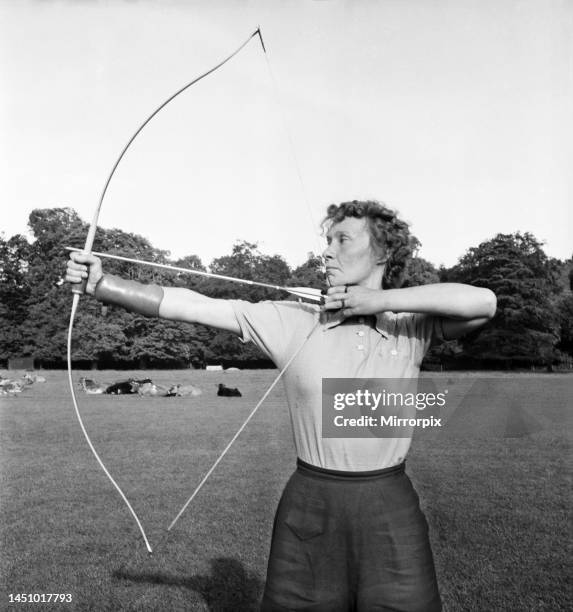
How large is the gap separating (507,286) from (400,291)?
33299 millimetres

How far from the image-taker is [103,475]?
595 centimetres

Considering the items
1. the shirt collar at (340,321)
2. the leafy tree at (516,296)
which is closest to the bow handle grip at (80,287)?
the shirt collar at (340,321)

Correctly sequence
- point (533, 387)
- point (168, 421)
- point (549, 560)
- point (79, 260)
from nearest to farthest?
point (79, 260)
point (549, 560)
point (168, 421)
point (533, 387)

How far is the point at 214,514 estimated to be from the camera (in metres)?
4.64

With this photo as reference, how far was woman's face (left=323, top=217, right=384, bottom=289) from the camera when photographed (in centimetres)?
186

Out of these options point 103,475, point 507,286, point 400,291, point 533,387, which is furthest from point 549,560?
point 507,286

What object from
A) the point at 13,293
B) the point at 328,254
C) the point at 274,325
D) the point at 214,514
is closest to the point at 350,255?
the point at 328,254


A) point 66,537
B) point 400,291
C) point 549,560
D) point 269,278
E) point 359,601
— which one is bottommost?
point 66,537

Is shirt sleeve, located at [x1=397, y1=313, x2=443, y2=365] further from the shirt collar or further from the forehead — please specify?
the forehead

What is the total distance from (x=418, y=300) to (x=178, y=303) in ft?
2.32

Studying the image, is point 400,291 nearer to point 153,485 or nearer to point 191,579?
point 191,579

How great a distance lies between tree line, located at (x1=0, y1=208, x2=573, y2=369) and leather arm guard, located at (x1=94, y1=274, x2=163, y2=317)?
68.4ft

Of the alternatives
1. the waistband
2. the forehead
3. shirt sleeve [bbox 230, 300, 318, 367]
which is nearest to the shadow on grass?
the waistband

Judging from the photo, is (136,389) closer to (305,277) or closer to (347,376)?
(305,277)
